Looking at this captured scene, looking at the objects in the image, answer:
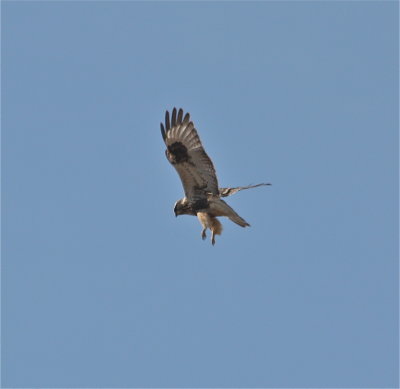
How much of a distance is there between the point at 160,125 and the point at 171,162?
69cm

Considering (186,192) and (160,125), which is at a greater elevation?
(160,125)

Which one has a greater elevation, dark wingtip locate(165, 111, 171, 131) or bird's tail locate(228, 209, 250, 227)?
dark wingtip locate(165, 111, 171, 131)

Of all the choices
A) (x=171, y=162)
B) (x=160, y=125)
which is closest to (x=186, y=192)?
(x=171, y=162)

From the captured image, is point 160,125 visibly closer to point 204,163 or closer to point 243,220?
point 204,163

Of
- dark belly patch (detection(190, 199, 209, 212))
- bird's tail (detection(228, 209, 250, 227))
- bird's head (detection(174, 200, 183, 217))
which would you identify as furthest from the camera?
bird's head (detection(174, 200, 183, 217))

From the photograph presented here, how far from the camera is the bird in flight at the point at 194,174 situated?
10.8 m

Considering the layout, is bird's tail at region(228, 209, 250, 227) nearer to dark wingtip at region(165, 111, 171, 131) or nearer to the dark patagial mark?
the dark patagial mark

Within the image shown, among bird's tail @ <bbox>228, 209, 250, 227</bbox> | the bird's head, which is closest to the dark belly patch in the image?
the bird's head

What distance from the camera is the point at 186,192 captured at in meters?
A: 11.0

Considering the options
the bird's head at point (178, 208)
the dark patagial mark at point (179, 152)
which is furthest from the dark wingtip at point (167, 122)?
the bird's head at point (178, 208)

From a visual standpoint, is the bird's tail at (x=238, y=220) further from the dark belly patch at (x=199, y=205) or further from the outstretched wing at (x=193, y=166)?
the outstretched wing at (x=193, y=166)

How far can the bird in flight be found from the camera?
35.4 ft

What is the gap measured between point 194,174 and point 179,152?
460 mm

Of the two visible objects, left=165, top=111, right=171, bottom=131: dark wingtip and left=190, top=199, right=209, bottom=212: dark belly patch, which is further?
left=165, top=111, right=171, bottom=131: dark wingtip
